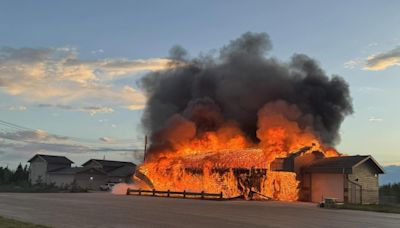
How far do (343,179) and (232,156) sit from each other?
423 inches

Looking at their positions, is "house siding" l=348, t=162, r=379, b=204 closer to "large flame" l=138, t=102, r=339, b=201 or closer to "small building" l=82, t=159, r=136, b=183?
"large flame" l=138, t=102, r=339, b=201

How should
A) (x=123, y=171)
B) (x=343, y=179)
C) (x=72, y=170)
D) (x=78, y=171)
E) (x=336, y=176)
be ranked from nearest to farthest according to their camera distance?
1. (x=343, y=179)
2. (x=336, y=176)
3. (x=78, y=171)
4. (x=72, y=170)
5. (x=123, y=171)

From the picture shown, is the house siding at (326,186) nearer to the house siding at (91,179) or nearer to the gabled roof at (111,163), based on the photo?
the house siding at (91,179)

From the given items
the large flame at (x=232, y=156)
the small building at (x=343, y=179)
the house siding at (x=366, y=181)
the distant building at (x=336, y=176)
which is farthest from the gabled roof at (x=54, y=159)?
the house siding at (x=366, y=181)

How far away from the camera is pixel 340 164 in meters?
39.0

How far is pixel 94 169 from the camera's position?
78.9 m

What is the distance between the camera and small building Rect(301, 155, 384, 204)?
1517 inches

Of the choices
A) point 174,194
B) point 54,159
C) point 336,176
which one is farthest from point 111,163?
point 336,176

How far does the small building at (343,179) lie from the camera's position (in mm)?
38531

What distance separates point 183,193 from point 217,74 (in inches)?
690

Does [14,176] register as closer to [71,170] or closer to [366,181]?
[71,170]

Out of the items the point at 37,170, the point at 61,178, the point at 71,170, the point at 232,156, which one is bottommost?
the point at 61,178

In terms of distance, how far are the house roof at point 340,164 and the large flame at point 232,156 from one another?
5.97 feet

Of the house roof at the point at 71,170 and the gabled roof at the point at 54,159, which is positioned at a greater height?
the gabled roof at the point at 54,159
